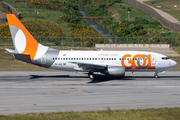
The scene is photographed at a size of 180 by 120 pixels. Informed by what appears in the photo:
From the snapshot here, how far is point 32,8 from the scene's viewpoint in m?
146

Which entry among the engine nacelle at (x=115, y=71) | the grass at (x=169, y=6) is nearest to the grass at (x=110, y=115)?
the engine nacelle at (x=115, y=71)

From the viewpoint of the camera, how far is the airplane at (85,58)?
42719 millimetres

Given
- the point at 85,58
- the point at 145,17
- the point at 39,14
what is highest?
the point at 39,14

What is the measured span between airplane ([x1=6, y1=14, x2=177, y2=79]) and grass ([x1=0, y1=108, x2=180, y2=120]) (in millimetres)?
15706

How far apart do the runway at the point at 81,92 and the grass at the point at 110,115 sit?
170 centimetres

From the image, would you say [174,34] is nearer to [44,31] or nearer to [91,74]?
[44,31]

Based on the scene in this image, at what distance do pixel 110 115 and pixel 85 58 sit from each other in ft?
61.3

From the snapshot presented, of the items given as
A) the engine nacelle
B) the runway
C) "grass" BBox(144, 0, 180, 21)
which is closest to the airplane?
the engine nacelle

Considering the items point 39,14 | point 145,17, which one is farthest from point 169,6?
point 39,14

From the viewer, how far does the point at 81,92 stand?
35125 mm

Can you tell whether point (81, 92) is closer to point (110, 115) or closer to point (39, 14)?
point (110, 115)

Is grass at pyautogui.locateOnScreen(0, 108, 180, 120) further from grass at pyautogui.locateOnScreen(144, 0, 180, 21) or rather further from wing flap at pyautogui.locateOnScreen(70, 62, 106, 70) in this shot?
grass at pyautogui.locateOnScreen(144, 0, 180, 21)

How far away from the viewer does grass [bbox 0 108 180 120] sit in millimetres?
24750

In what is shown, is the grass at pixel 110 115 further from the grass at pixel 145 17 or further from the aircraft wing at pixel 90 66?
the grass at pixel 145 17
